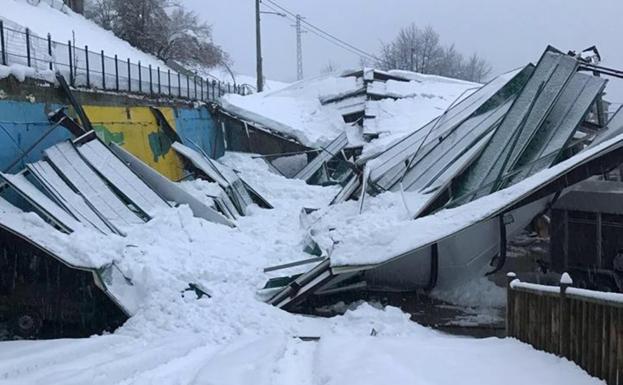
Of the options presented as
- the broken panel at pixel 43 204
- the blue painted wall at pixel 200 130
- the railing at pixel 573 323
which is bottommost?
the railing at pixel 573 323

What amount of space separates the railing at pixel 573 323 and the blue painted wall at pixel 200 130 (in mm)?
13574

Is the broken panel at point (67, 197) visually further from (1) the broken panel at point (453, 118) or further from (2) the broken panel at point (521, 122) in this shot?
(1) the broken panel at point (453, 118)

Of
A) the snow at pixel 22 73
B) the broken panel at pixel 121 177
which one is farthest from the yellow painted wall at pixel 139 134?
the broken panel at pixel 121 177

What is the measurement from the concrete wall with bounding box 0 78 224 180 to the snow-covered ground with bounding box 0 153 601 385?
257 centimetres

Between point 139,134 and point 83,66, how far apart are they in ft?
7.58

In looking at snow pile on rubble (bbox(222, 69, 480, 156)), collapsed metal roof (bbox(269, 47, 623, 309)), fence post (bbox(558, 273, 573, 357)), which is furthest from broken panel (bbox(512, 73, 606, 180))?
snow pile on rubble (bbox(222, 69, 480, 156))

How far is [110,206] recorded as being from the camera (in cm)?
984

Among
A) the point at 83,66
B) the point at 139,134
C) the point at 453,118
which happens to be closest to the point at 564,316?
the point at 453,118

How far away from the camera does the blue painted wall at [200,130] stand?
19141mm

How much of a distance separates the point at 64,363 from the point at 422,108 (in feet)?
69.4

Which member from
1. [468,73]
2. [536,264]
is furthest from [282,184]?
[468,73]

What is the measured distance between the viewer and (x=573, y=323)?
503 cm

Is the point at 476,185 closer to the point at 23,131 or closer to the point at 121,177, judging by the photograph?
the point at 121,177

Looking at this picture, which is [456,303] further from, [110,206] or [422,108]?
[422,108]
